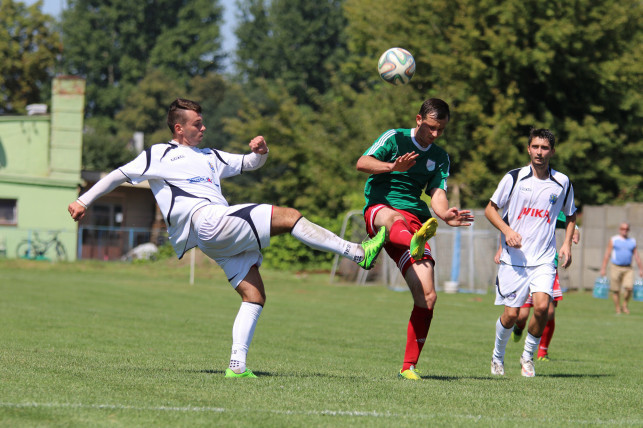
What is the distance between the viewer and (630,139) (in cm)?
4009

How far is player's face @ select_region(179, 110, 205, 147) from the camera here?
7.64 meters

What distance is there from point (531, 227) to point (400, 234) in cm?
185

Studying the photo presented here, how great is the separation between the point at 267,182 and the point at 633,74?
1970 centimetres

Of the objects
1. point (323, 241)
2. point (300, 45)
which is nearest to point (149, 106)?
point (300, 45)

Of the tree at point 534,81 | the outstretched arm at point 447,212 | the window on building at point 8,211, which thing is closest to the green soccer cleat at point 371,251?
the outstretched arm at point 447,212

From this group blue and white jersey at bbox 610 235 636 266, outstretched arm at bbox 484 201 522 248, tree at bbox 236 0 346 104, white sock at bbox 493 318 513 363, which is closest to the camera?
outstretched arm at bbox 484 201 522 248

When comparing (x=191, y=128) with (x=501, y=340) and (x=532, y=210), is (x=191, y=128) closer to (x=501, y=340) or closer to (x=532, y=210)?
(x=532, y=210)

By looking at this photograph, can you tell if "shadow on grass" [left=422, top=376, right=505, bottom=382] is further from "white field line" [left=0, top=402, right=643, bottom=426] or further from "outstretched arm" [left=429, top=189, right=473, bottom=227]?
"white field line" [left=0, top=402, right=643, bottom=426]

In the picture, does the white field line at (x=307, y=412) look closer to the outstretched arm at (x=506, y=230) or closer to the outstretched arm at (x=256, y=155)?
the outstretched arm at (x=256, y=155)

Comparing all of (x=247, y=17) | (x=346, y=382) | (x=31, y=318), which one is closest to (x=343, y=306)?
(x=31, y=318)

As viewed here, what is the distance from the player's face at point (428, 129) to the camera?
806cm

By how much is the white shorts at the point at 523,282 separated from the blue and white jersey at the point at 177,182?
3306 millimetres

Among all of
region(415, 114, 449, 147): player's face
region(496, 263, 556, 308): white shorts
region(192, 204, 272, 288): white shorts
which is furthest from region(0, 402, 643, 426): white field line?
region(496, 263, 556, 308): white shorts

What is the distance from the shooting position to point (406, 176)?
8320 millimetres
